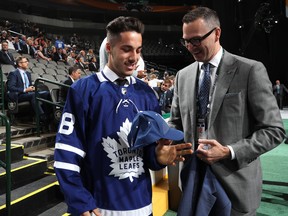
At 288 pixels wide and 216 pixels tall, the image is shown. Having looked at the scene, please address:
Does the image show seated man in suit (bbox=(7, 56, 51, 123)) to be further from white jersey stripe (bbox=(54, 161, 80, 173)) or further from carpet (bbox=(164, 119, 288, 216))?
white jersey stripe (bbox=(54, 161, 80, 173))

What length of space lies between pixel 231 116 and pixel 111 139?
1.74 ft

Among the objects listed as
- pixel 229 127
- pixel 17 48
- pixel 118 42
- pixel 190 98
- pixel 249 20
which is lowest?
pixel 229 127

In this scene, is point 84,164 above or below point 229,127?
below

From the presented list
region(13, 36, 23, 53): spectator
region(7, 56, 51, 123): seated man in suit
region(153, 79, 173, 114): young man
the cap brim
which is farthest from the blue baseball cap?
region(13, 36, 23, 53): spectator

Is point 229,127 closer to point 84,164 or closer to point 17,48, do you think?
point 84,164

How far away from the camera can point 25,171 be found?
11.3 ft

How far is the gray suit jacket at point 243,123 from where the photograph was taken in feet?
4.21

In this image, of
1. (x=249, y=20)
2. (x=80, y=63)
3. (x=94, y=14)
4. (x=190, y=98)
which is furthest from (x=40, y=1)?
(x=190, y=98)

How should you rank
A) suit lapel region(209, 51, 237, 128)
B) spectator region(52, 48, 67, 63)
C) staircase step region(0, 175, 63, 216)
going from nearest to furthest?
suit lapel region(209, 51, 237, 128)
staircase step region(0, 175, 63, 216)
spectator region(52, 48, 67, 63)

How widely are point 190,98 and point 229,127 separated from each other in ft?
0.77

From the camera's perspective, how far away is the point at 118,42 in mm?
1203

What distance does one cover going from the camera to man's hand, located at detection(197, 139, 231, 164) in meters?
1.21

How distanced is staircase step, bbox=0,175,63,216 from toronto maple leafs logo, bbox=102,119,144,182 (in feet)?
6.27

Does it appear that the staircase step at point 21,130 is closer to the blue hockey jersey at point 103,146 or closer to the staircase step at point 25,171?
the staircase step at point 25,171
